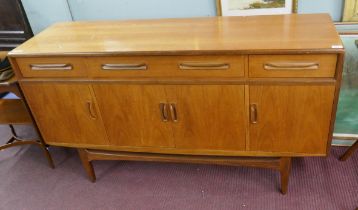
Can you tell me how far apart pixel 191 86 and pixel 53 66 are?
0.66 metres

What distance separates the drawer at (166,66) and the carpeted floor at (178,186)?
0.73 meters

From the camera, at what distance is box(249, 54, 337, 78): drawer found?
1.35 m

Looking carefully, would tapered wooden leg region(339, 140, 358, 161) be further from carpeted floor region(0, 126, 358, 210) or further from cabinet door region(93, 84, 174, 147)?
cabinet door region(93, 84, 174, 147)

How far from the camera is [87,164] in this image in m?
2.00

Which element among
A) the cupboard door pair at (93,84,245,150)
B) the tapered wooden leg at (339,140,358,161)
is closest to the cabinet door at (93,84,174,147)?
the cupboard door pair at (93,84,245,150)

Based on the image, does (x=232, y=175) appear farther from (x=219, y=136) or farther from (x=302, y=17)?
(x=302, y=17)

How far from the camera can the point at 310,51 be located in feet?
4.34

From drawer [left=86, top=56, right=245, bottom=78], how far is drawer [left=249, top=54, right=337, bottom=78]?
0.21ft

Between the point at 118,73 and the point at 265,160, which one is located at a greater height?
the point at 118,73

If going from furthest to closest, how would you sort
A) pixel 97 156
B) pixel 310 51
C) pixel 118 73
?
pixel 97 156
pixel 118 73
pixel 310 51

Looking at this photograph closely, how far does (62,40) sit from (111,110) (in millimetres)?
415

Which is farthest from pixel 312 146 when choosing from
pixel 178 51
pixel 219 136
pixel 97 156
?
pixel 97 156

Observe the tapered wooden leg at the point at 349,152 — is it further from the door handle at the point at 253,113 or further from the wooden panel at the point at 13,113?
the wooden panel at the point at 13,113

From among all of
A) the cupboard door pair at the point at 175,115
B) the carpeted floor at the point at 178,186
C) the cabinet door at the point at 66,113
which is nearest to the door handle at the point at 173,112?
the cupboard door pair at the point at 175,115
